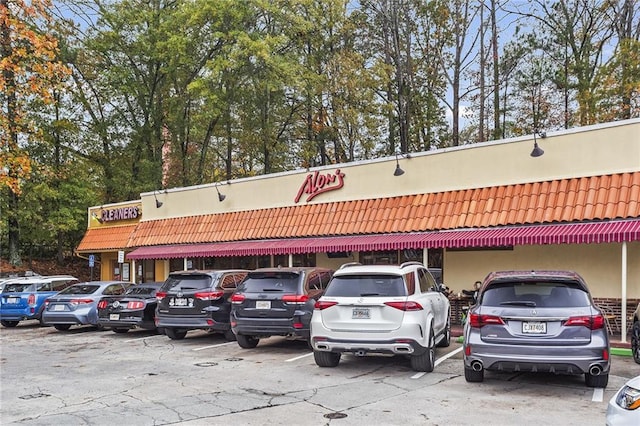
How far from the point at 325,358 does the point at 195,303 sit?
421 centimetres

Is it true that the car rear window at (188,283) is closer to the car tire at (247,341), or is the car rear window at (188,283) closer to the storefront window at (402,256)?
the car tire at (247,341)

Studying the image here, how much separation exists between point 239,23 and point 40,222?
1555 centimetres

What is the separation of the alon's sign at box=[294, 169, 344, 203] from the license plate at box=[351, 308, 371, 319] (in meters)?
10.5

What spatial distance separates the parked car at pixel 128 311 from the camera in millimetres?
15117

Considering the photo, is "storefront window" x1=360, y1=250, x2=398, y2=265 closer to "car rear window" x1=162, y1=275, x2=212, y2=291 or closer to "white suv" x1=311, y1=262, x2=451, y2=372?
"car rear window" x1=162, y1=275, x2=212, y2=291

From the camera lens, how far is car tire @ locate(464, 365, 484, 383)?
8605 mm

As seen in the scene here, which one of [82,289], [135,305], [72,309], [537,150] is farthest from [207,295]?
[537,150]

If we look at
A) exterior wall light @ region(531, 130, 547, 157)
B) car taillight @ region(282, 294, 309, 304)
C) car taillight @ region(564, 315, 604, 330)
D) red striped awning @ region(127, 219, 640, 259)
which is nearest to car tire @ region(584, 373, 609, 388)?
car taillight @ region(564, 315, 604, 330)

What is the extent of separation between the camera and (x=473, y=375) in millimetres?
8664

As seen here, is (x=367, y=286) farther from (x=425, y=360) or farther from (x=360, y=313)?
(x=425, y=360)

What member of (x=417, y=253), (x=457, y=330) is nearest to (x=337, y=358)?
(x=457, y=330)

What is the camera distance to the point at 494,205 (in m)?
15.8

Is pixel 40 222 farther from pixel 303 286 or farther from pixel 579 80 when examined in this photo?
pixel 579 80

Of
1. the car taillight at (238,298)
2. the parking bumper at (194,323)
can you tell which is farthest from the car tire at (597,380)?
the parking bumper at (194,323)
